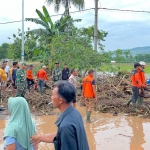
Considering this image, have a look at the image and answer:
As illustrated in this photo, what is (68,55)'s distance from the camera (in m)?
15.1

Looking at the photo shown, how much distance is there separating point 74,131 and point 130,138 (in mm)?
4987

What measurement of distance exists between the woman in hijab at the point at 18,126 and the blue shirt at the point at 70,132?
49cm

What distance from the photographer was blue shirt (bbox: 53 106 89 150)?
7.05ft

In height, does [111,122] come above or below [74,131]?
below

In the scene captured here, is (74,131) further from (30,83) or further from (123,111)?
(30,83)

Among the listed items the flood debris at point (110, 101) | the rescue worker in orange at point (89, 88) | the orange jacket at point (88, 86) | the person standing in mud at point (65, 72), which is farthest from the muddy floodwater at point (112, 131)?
the person standing in mud at point (65, 72)

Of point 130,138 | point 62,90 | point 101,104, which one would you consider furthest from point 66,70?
point 62,90

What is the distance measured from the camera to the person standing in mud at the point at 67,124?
2152 millimetres

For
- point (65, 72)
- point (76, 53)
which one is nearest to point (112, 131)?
point (65, 72)

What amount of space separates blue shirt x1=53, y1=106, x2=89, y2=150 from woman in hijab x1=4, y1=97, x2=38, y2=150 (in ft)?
1.62

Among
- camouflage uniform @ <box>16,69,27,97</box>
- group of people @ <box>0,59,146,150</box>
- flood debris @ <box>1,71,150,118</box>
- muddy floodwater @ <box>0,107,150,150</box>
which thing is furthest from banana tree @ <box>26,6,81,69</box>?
group of people @ <box>0,59,146,150</box>

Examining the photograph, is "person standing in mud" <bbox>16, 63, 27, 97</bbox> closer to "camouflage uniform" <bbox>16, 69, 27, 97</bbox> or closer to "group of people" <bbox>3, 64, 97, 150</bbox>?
"camouflage uniform" <bbox>16, 69, 27, 97</bbox>

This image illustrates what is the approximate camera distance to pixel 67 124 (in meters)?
2.17

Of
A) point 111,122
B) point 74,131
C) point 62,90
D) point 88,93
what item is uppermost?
point 62,90
